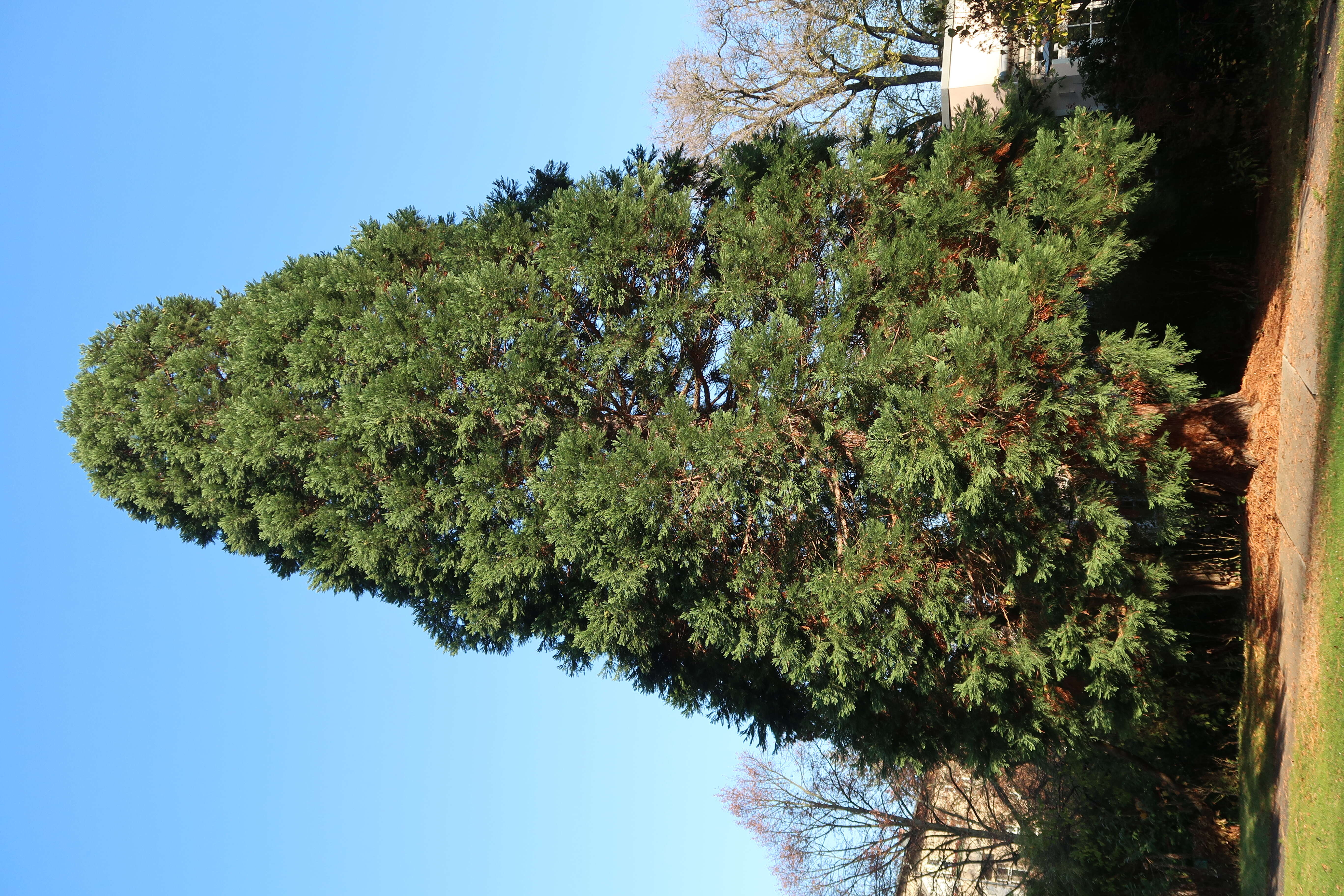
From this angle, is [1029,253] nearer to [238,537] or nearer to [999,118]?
[999,118]

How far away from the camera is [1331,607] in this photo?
8.59 metres

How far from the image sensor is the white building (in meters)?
13.7

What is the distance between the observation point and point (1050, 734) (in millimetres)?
10859

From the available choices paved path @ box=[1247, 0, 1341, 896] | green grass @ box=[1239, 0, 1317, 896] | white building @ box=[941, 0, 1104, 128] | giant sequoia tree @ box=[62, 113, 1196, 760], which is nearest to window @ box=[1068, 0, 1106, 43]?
white building @ box=[941, 0, 1104, 128]

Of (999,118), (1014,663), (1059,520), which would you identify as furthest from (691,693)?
(999,118)

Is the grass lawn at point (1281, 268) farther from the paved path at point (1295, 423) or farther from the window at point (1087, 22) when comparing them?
the window at point (1087, 22)

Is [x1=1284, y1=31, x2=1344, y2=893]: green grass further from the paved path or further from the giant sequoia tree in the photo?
the giant sequoia tree

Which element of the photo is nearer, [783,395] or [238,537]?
[783,395]

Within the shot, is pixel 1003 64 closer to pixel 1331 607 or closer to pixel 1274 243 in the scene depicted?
pixel 1274 243

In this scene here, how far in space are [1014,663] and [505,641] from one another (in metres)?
6.22

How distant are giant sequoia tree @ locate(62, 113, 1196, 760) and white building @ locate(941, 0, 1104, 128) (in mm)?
3992

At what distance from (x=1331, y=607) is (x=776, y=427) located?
17.8 ft

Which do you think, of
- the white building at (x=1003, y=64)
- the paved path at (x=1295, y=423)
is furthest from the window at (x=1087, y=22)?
the paved path at (x=1295, y=423)

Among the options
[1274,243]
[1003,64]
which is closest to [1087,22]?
[1003,64]
